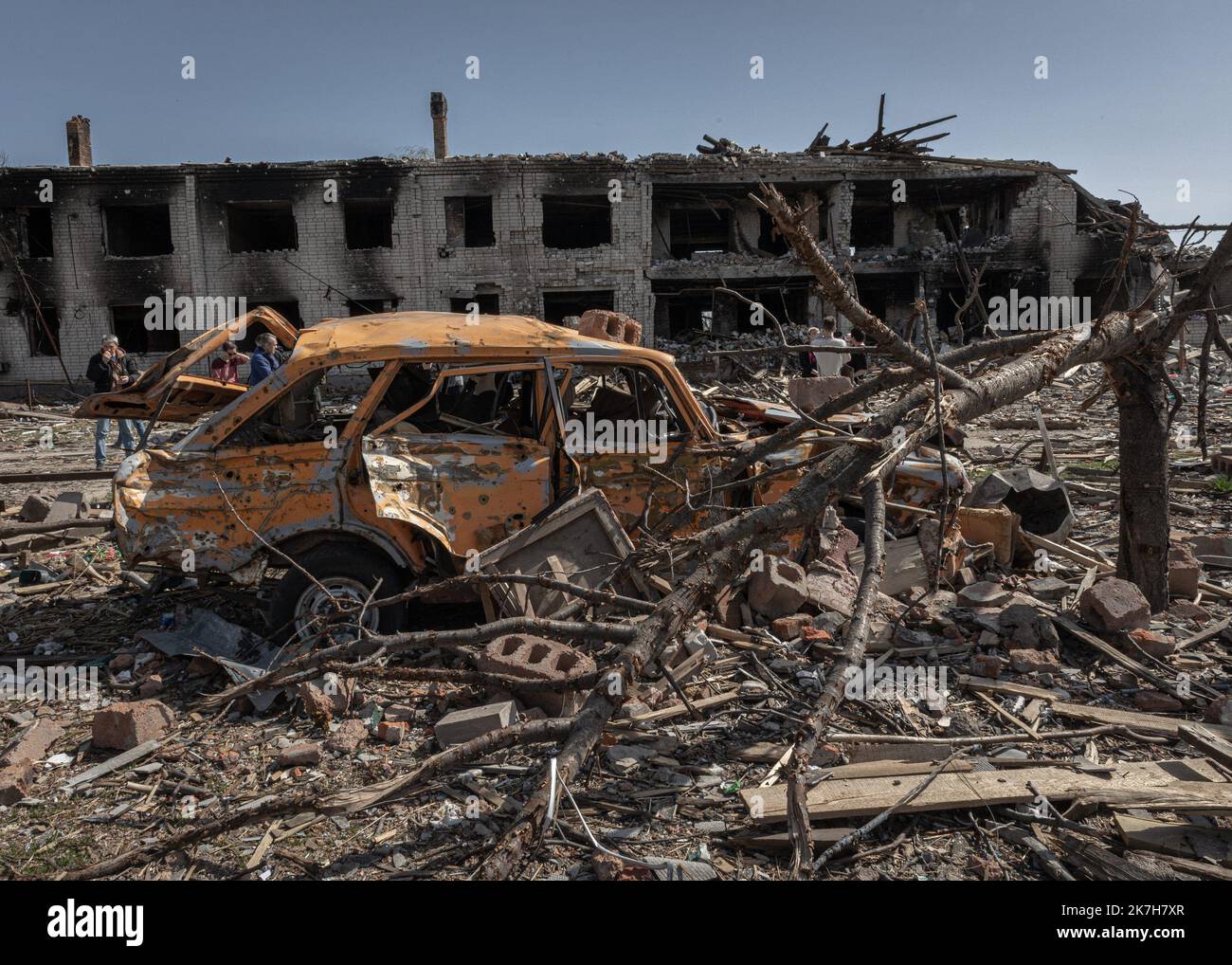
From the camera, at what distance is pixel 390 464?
483 centimetres

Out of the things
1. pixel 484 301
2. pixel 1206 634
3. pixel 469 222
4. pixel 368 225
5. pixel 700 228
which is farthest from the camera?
pixel 700 228

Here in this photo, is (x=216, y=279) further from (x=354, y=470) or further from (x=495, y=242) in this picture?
(x=354, y=470)

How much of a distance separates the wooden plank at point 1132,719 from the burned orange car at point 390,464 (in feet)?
7.47

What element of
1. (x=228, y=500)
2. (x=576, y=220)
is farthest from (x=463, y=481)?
(x=576, y=220)

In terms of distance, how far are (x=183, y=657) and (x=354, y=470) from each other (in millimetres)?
1615

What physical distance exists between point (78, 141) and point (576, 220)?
14.5m

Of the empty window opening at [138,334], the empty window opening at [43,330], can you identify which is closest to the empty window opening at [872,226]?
the empty window opening at [138,334]

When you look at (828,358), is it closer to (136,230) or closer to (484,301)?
(484,301)

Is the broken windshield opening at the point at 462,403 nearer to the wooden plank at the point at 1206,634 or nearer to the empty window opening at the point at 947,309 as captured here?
the wooden plank at the point at 1206,634

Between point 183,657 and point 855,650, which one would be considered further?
point 183,657
